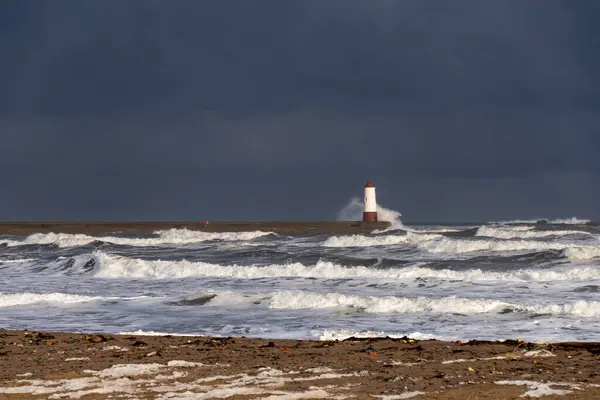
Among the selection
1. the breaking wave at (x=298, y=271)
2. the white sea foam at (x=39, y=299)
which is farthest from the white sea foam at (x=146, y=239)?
the white sea foam at (x=39, y=299)

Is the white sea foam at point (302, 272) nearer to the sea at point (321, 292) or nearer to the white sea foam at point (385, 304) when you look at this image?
the sea at point (321, 292)

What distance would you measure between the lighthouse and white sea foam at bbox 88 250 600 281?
2088 centimetres

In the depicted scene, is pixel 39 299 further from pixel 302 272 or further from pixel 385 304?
pixel 302 272

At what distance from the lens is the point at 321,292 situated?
16.3 meters

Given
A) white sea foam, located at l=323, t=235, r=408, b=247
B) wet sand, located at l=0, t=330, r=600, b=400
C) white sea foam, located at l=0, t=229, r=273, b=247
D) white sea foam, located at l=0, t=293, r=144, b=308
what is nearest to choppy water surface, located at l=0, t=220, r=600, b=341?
white sea foam, located at l=0, t=293, r=144, b=308

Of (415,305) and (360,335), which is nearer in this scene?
(360,335)

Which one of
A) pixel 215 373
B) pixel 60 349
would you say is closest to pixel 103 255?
pixel 60 349

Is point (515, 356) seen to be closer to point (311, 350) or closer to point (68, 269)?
point (311, 350)

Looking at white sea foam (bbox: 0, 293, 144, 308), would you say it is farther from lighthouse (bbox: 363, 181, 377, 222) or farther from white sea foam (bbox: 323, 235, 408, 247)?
lighthouse (bbox: 363, 181, 377, 222)

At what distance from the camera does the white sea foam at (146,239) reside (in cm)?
3784

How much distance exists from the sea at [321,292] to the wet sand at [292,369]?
1.97 meters

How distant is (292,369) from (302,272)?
14961mm

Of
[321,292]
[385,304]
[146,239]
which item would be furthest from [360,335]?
[146,239]

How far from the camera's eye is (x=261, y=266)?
23984 mm
